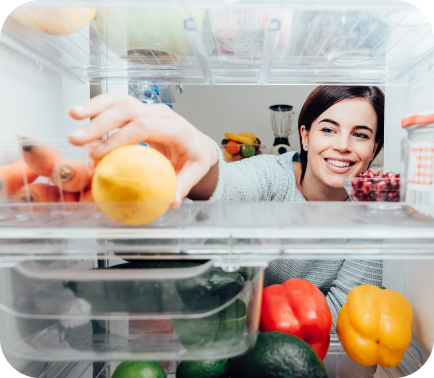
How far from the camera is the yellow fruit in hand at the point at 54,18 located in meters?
0.55

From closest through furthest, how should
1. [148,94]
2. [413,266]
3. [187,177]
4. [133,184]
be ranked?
1. [133,184]
2. [187,177]
3. [413,266]
4. [148,94]

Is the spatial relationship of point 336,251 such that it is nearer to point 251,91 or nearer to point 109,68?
point 109,68

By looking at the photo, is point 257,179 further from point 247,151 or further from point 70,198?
point 247,151

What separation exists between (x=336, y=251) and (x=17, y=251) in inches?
17.5

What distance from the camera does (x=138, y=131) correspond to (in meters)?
0.44

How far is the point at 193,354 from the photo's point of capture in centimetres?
46

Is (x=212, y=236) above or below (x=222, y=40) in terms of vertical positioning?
below

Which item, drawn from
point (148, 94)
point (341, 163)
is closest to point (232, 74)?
point (148, 94)

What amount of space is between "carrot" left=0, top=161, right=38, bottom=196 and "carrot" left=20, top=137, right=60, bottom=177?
0.01 meters

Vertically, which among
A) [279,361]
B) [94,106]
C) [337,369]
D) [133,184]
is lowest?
[337,369]

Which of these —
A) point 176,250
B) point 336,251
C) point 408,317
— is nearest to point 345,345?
point 408,317

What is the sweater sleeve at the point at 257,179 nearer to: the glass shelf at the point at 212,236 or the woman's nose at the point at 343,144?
the woman's nose at the point at 343,144

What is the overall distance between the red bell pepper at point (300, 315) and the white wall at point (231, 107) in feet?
5.98

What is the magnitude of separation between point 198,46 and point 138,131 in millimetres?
247
